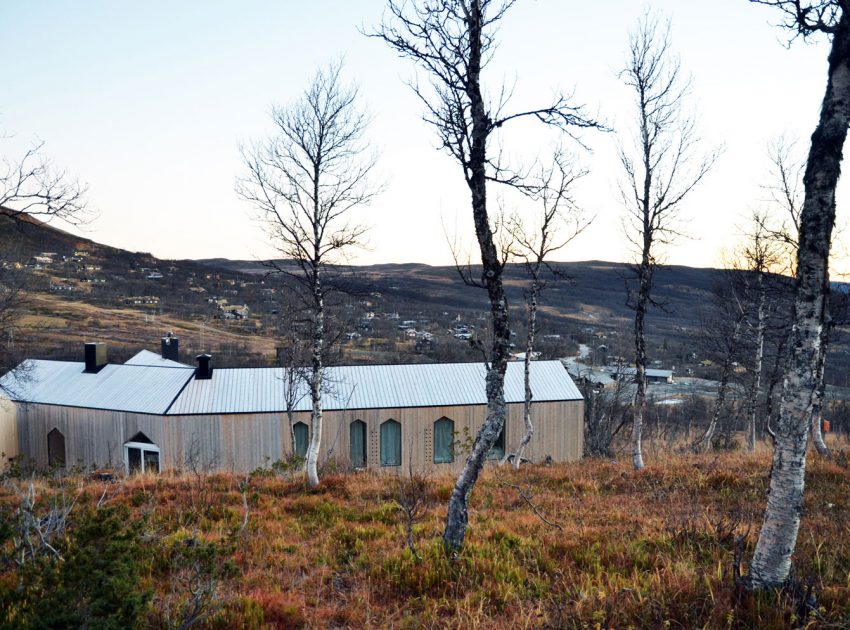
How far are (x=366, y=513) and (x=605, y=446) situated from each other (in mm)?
25392

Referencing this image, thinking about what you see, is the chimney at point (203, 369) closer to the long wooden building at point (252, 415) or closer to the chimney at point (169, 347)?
the long wooden building at point (252, 415)

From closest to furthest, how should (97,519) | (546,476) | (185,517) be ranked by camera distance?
(97,519)
(185,517)
(546,476)

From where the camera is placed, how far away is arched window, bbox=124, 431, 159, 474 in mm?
21594

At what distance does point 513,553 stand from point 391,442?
17.6 m

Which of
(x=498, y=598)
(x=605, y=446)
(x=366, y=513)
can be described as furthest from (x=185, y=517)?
(x=605, y=446)

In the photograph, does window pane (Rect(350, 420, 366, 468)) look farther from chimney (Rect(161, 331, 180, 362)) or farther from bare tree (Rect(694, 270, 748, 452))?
bare tree (Rect(694, 270, 748, 452))

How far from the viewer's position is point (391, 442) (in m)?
23.8

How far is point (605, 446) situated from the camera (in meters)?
31.0

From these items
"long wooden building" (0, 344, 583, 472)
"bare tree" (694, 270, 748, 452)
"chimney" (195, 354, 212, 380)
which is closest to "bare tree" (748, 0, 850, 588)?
"bare tree" (694, 270, 748, 452)

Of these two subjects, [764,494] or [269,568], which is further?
[764,494]

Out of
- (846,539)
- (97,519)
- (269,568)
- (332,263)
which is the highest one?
(332,263)

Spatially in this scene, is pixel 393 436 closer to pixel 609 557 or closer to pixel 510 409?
pixel 510 409

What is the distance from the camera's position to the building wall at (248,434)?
2145 centimetres

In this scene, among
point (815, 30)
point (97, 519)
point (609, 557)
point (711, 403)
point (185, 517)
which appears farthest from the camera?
point (711, 403)
